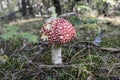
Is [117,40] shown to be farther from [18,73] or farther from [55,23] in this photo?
[18,73]

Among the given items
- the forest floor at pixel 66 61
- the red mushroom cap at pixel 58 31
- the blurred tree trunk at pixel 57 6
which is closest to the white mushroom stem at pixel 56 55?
the forest floor at pixel 66 61

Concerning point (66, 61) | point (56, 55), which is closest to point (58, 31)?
point (56, 55)

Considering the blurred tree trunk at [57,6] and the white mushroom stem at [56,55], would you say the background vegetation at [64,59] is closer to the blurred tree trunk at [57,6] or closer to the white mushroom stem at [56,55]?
the white mushroom stem at [56,55]

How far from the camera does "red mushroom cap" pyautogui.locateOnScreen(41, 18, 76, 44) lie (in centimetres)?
232

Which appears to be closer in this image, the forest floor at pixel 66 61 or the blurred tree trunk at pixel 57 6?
the forest floor at pixel 66 61

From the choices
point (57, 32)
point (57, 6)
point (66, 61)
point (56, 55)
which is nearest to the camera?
point (57, 32)

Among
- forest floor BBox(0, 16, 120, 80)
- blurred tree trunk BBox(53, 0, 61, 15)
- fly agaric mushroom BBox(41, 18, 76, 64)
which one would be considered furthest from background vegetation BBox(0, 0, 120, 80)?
blurred tree trunk BBox(53, 0, 61, 15)

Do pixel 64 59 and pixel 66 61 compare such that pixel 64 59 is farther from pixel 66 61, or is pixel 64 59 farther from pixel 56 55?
pixel 56 55

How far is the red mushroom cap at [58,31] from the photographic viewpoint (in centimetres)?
232

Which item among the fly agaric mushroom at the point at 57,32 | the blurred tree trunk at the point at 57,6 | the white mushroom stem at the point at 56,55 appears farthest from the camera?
the blurred tree trunk at the point at 57,6

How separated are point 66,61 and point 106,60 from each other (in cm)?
45

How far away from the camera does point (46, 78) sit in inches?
92.5

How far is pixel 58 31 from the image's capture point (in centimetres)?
232

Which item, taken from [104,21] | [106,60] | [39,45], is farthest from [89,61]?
[104,21]
